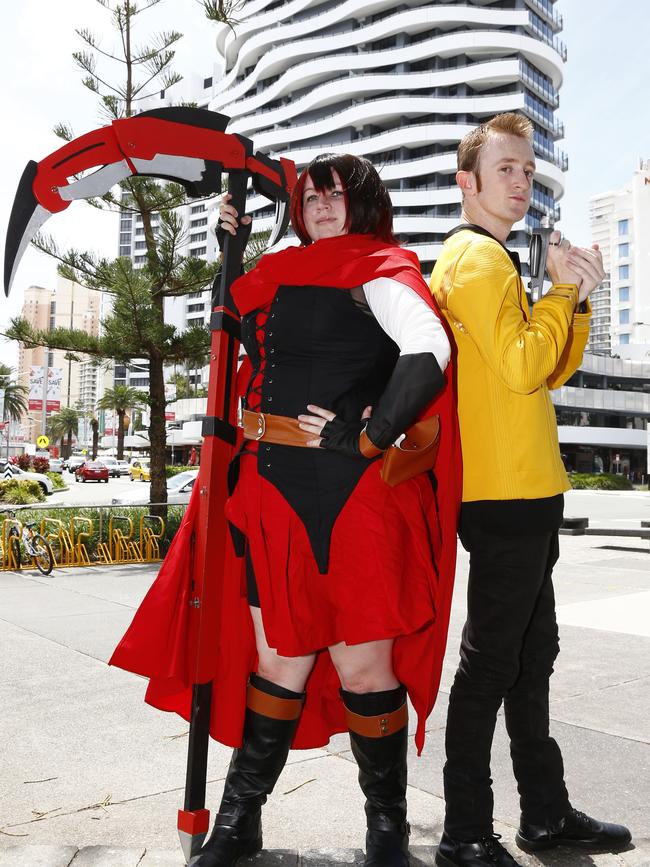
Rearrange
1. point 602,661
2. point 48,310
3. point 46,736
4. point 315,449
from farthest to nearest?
1. point 48,310
2. point 602,661
3. point 46,736
4. point 315,449

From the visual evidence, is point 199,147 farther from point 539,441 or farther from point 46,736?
point 46,736

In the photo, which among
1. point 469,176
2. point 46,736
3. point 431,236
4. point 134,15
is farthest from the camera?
point 431,236

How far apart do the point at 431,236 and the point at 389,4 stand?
1964cm

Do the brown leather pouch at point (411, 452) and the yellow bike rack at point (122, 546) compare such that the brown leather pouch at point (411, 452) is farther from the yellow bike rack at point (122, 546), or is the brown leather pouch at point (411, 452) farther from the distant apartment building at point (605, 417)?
the distant apartment building at point (605, 417)

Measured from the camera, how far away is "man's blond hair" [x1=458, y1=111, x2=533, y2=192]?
2.23 meters

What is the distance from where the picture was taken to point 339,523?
205 centimetres

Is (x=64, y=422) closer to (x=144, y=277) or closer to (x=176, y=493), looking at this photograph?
(x=176, y=493)

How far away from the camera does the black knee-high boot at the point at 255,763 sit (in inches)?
82.8

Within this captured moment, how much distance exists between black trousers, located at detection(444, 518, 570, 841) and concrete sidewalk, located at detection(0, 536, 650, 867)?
0.21 metres

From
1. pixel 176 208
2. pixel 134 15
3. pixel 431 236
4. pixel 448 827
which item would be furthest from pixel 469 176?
pixel 431 236

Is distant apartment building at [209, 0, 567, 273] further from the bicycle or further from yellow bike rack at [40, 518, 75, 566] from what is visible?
the bicycle

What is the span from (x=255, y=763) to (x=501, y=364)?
126 cm

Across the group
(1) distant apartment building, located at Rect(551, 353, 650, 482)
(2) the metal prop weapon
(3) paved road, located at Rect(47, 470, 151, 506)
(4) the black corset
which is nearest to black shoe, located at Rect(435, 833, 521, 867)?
(4) the black corset

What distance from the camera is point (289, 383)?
2.15 m
